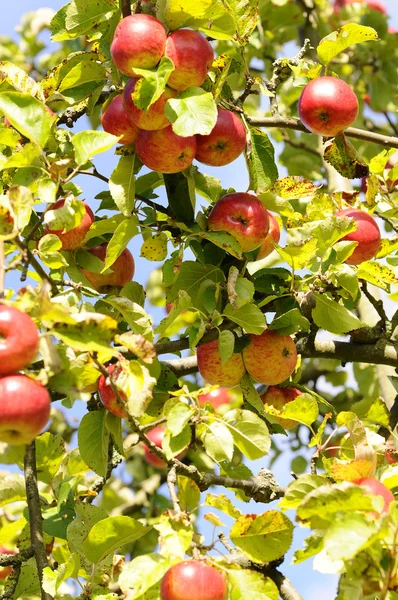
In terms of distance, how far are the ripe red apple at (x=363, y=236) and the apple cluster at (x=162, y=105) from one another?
1.28 ft

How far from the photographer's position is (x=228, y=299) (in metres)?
1.60

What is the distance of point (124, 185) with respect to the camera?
5.24 ft

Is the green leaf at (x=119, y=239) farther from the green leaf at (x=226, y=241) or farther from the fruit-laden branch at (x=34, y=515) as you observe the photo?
the fruit-laden branch at (x=34, y=515)

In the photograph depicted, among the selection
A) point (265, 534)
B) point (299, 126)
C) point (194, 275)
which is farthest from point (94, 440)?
point (299, 126)

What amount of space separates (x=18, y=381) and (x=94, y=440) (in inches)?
24.7

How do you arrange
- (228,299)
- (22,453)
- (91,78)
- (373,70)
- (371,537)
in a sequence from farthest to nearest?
1. (373,70)
2. (22,453)
3. (91,78)
4. (228,299)
5. (371,537)

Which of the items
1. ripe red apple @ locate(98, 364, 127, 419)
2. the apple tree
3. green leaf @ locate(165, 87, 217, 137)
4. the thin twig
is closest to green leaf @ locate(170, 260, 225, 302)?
the apple tree

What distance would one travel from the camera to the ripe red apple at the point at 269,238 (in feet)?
5.80

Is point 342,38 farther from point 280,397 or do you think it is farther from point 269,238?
point 280,397

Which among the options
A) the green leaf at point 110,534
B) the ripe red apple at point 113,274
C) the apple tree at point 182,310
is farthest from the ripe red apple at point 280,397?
the green leaf at point 110,534

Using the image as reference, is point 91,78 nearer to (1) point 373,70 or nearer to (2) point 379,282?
(2) point 379,282

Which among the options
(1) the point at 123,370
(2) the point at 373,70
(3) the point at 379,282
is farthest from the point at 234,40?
(2) the point at 373,70

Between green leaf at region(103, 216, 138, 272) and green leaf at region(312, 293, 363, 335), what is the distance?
414mm

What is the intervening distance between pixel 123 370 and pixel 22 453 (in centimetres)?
71
